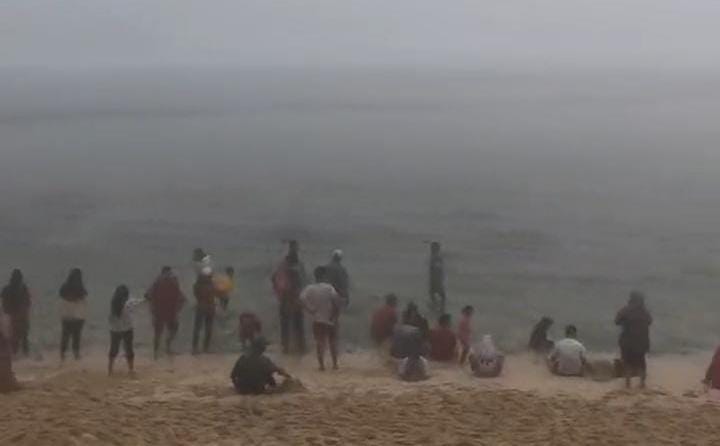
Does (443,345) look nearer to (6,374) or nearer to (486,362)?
(486,362)

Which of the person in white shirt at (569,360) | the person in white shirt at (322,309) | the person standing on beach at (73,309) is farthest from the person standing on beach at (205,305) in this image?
the person in white shirt at (569,360)

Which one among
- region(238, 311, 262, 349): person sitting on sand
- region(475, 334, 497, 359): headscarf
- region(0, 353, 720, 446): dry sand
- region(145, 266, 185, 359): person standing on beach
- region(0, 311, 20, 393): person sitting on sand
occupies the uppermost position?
region(145, 266, 185, 359): person standing on beach

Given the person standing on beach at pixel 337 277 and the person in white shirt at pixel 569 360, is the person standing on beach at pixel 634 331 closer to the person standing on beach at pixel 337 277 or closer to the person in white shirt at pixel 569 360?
the person in white shirt at pixel 569 360

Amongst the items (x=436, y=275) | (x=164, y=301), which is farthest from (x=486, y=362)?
(x=164, y=301)

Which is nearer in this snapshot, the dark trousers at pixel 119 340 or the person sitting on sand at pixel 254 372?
the person sitting on sand at pixel 254 372

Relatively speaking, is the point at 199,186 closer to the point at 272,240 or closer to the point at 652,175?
the point at 272,240

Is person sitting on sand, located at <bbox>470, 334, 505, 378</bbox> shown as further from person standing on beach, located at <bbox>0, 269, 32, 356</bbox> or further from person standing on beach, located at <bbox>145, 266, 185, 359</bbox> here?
person standing on beach, located at <bbox>0, 269, 32, 356</bbox>

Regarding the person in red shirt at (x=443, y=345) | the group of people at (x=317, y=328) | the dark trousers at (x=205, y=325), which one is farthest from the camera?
the dark trousers at (x=205, y=325)

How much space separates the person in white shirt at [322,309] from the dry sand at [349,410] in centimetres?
40

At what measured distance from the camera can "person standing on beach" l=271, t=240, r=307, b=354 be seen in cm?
1507

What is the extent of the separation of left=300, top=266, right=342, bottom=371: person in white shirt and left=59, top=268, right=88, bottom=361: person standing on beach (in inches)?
121

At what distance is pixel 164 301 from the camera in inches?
586

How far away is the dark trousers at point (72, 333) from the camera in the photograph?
14805 millimetres

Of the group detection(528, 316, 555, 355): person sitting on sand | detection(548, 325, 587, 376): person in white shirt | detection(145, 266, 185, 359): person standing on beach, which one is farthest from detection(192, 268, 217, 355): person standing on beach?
detection(548, 325, 587, 376): person in white shirt
